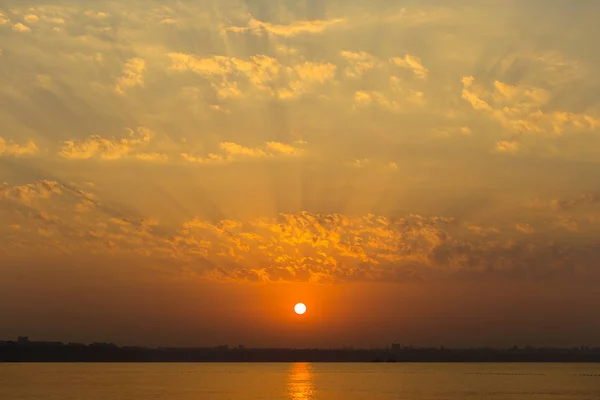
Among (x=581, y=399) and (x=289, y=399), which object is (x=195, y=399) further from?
(x=581, y=399)

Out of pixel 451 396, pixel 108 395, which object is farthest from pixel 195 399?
pixel 451 396

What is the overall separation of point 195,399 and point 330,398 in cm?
1990

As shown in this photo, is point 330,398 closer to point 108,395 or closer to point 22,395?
point 108,395

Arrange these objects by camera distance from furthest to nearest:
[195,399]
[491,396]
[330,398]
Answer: [491,396], [330,398], [195,399]

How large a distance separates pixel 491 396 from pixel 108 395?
191 ft

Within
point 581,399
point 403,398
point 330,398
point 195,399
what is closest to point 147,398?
point 195,399

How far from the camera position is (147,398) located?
346 feet

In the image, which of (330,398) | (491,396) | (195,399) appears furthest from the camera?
(491,396)

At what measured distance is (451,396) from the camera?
117750 mm

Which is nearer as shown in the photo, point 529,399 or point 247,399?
point 247,399

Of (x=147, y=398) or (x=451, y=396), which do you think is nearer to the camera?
(x=147, y=398)

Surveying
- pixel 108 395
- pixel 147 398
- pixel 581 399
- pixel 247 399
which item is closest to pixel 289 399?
pixel 247 399

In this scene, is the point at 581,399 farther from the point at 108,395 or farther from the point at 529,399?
the point at 108,395

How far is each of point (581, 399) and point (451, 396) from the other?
18.9 metres
